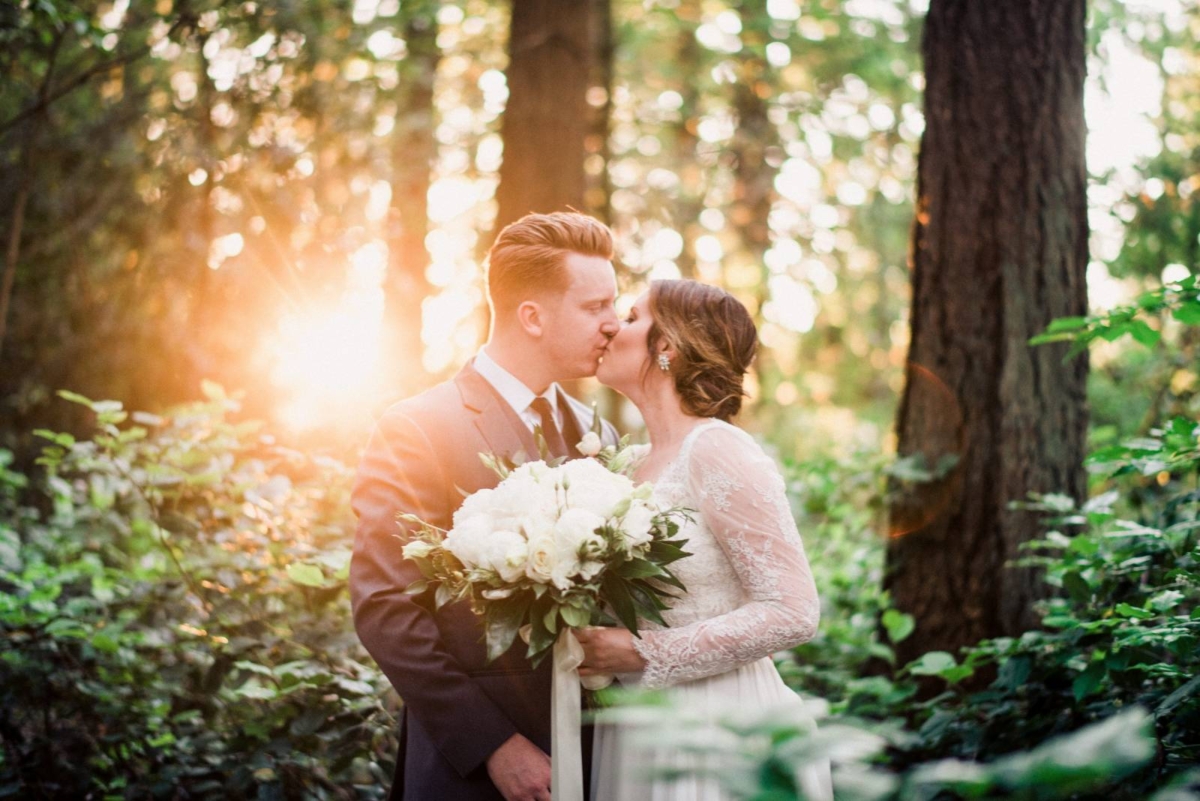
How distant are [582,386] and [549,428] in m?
8.29

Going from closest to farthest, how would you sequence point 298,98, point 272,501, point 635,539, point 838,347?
point 635,539
point 272,501
point 298,98
point 838,347

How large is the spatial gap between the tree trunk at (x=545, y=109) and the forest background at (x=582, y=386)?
0.02 metres

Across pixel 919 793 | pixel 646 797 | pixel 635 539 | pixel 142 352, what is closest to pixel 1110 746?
pixel 635 539

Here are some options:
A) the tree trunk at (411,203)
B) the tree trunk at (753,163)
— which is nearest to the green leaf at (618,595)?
the tree trunk at (411,203)

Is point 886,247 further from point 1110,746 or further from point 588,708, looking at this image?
point 1110,746

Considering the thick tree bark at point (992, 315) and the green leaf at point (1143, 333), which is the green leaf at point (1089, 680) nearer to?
the green leaf at point (1143, 333)

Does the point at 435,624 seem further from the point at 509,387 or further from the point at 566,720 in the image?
the point at 509,387

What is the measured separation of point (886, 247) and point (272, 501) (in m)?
10.9

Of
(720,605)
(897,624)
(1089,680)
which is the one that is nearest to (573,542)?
(720,605)

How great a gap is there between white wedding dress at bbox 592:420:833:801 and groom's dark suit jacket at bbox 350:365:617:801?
30 centimetres

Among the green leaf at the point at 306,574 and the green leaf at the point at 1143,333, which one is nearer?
the green leaf at the point at 1143,333

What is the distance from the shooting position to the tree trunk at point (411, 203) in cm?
934

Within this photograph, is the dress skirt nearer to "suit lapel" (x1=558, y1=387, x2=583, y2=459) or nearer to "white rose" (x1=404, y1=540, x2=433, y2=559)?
"white rose" (x1=404, y1=540, x2=433, y2=559)

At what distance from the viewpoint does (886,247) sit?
42.6 feet
